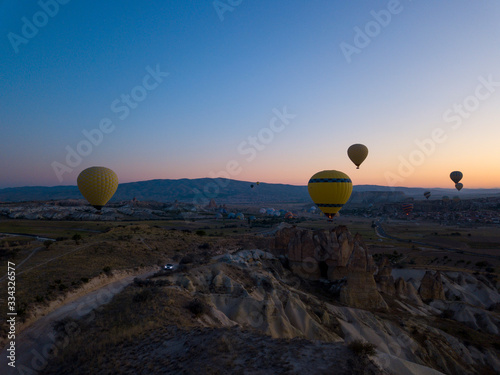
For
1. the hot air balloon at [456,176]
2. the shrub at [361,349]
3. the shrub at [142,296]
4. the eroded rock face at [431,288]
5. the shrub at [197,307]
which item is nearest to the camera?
the shrub at [361,349]

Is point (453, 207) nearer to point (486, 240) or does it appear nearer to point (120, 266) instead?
point (486, 240)

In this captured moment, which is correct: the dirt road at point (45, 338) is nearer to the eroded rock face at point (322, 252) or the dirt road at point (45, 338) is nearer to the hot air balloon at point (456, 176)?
the eroded rock face at point (322, 252)

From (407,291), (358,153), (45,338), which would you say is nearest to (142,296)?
(45,338)

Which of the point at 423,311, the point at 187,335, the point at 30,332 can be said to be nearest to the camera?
the point at 187,335

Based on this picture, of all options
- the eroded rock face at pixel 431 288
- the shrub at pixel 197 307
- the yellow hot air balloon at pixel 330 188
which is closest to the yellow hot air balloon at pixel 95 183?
the shrub at pixel 197 307

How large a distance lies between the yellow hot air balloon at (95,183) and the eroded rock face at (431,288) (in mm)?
38990

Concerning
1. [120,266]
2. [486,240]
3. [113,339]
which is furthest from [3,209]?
Answer: [486,240]

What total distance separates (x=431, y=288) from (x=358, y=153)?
19.3 meters

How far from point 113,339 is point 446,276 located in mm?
42591

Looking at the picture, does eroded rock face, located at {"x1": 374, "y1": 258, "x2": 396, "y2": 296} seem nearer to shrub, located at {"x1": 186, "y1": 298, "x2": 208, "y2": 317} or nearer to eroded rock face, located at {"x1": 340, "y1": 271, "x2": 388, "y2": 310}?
eroded rock face, located at {"x1": 340, "y1": 271, "x2": 388, "y2": 310}

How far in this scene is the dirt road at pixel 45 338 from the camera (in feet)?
37.2

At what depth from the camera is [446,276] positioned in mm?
39219

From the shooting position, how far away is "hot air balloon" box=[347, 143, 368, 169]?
41.9 meters

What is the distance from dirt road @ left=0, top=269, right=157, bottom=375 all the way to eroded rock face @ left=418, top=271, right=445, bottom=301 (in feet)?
109
